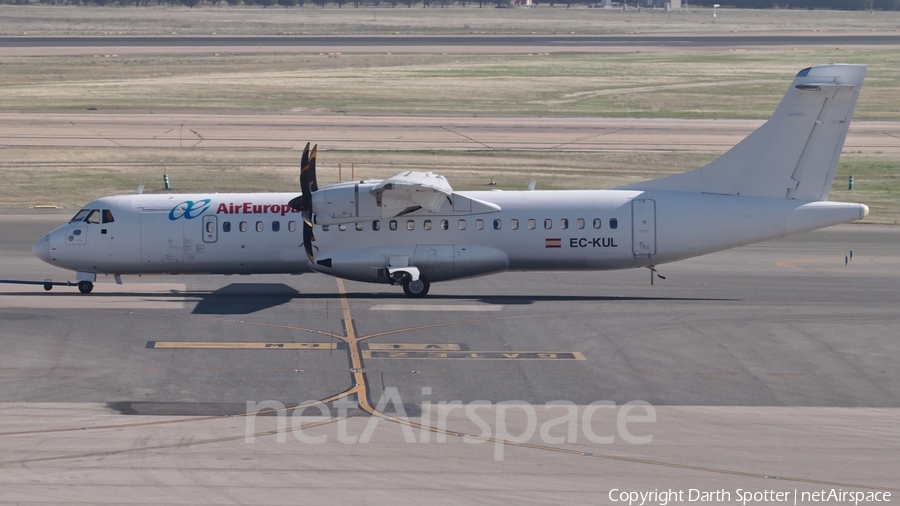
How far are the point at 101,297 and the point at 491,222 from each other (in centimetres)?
1237

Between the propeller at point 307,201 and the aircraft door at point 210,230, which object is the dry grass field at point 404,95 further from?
the propeller at point 307,201

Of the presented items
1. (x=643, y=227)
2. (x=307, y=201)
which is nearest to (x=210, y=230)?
(x=307, y=201)

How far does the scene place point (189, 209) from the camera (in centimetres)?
3253

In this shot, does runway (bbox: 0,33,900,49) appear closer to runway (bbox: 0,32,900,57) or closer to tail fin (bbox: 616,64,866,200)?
runway (bbox: 0,32,900,57)

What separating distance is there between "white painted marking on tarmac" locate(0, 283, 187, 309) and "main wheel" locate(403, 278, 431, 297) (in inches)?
267

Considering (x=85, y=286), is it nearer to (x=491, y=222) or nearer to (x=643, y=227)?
(x=491, y=222)

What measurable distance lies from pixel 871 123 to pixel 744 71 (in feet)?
80.1

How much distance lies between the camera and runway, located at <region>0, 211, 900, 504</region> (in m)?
17.3

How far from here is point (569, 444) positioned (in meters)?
18.9

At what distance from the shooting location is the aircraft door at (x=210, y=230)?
3216 centimetres

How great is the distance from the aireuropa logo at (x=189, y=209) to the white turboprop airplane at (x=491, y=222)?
0.15ft

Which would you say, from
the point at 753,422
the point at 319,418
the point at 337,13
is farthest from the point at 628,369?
the point at 337,13

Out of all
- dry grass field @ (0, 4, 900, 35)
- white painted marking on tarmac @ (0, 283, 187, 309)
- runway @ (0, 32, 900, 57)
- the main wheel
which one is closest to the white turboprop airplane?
the main wheel

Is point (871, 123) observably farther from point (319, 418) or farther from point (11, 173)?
point (319, 418)
